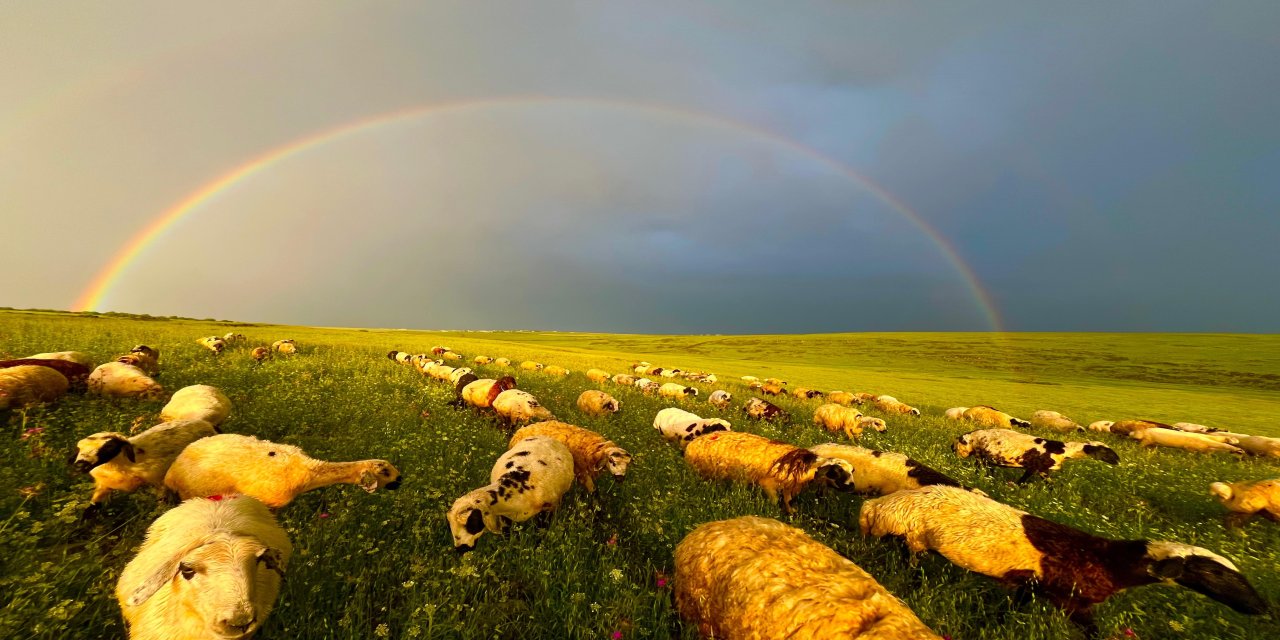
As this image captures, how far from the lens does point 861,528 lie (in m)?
6.48

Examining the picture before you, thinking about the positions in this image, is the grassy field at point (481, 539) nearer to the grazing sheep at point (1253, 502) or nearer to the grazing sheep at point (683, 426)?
the grazing sheep at point (1253, 502)

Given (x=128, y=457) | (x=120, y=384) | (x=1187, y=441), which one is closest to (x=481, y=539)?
(x=128, y=457)

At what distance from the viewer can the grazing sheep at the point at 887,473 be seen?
25.7 ft

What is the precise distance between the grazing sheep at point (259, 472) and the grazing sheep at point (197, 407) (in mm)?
2547

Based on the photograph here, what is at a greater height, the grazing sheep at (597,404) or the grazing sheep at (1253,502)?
the grazing sheep at (597,404)

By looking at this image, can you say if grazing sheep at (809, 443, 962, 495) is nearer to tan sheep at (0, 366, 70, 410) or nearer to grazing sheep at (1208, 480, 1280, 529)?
grazing sheep at (1208, 480, 1280, 529)

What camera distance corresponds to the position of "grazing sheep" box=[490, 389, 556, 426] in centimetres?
1109

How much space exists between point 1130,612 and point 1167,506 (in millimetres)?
6241

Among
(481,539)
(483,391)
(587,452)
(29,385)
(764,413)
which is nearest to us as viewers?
(481,539)

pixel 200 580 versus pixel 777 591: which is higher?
pixel 200 580

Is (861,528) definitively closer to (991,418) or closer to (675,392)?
(675,392)

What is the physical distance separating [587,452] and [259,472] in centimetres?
499

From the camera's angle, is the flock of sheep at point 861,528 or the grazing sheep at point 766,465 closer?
the flock of sheep at point 861,528

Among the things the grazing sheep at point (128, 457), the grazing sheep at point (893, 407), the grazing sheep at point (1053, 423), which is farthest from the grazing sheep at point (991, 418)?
the grazing sheep at point (128, 457)
